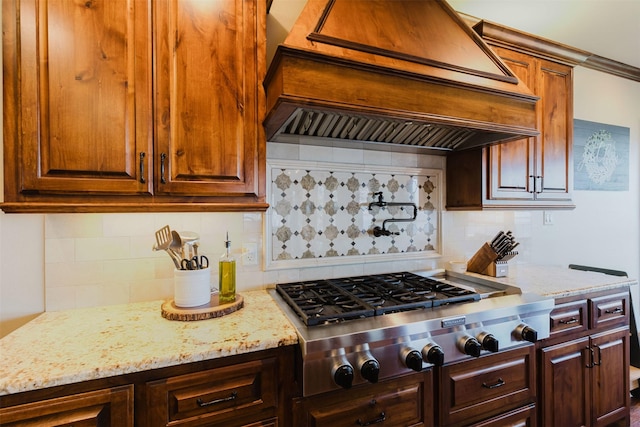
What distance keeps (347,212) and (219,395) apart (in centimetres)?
121

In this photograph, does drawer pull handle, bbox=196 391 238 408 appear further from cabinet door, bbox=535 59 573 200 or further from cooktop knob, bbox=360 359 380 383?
cabinet door, bbox=535 59 573 200

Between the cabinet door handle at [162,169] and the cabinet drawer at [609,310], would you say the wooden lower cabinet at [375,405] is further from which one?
the cabinet drawer at [609,310]

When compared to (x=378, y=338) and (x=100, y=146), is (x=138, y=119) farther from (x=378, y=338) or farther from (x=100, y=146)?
(x=378, y=338)

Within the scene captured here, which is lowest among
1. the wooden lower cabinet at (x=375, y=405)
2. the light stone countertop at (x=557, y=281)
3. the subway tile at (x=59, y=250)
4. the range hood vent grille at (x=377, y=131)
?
the wooden lower cabinet at (x=375, y=405)

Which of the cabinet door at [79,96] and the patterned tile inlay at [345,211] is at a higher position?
the cabinet door at [79,96]

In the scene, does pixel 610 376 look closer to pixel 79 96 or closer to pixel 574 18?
pixel 574 18

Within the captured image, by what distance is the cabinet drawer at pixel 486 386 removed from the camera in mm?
1260

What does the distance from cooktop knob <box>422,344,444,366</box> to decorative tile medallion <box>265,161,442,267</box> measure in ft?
2.63

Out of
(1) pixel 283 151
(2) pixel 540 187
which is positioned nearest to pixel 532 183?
(2) pixel 540 187

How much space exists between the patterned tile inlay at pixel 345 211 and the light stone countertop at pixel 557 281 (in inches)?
19.5

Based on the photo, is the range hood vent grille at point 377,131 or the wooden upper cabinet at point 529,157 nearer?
the range hood vent grille at point 377,131

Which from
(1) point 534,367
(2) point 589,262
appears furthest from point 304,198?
(2) point 589,262

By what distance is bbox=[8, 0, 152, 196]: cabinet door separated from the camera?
1.03 metres

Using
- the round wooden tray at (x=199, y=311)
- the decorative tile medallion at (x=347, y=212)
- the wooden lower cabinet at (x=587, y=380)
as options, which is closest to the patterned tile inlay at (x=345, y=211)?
the decorative tile medallion at (x=347, y=212)
